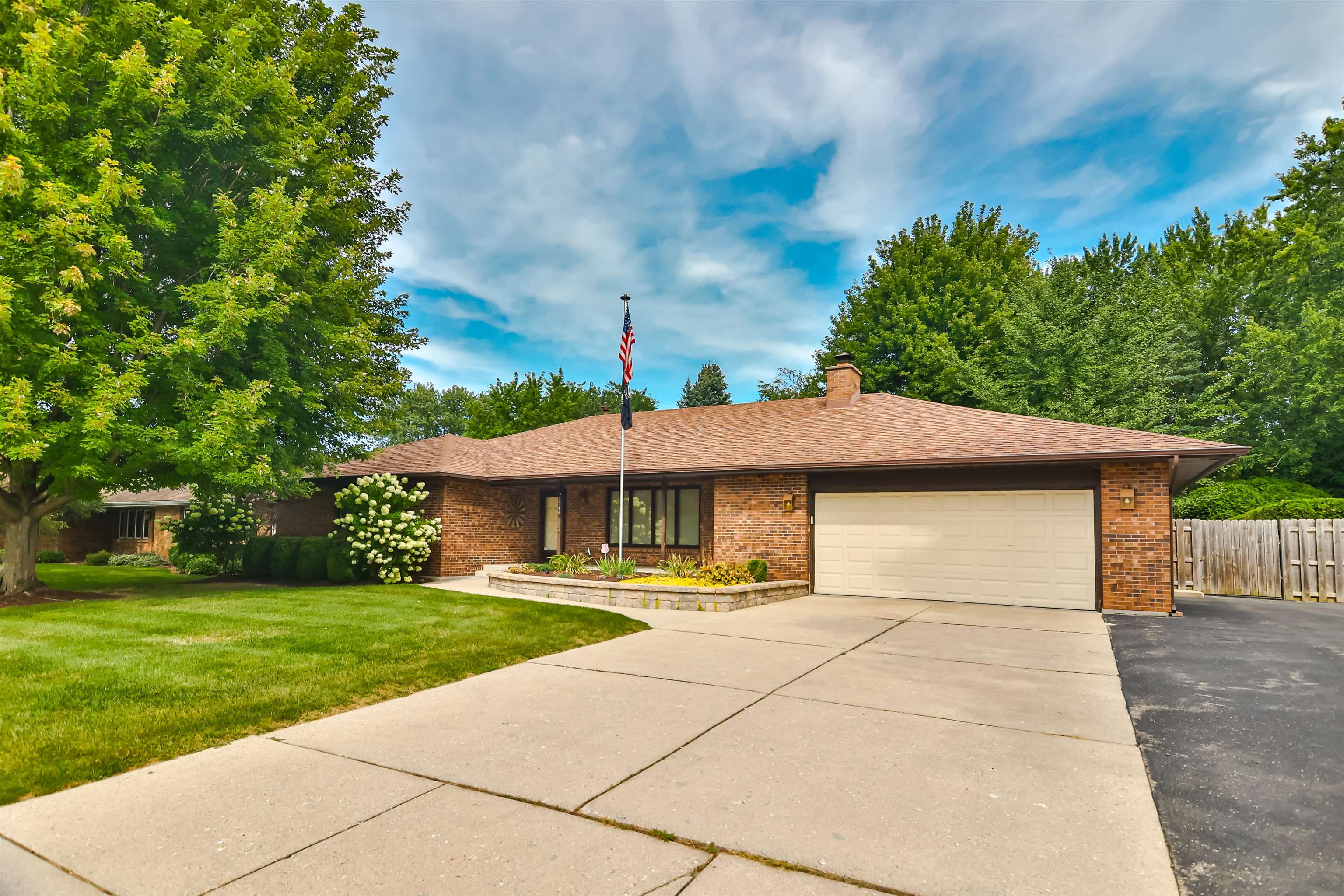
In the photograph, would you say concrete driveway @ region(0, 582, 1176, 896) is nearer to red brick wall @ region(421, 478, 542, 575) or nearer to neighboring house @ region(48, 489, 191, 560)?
red brick wall @ region(421, 478, 542, 575)

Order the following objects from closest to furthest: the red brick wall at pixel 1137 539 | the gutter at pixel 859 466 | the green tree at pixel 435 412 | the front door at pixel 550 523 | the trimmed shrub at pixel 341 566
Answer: the gutter at pixel 859 466
the red brick wall at pixel 1137 539
the trimmed shrub at pixel 341 566
the front door at pixel 550 523
the green tree at pixel 435 412

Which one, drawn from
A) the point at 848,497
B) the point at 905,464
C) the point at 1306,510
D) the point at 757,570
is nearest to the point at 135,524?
the point at 757,570

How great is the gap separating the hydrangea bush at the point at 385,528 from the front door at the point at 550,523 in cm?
371

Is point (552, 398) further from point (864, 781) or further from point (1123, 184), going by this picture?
point (864, 781)

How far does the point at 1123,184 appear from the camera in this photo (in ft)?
81.1

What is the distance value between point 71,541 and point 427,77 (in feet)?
79.0

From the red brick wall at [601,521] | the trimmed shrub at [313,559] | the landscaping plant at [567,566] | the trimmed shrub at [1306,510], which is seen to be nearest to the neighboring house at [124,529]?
the trimmed shrub at [313,559]

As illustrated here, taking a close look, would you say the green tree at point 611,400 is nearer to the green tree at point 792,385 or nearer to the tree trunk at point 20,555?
the green tree at point 792,385

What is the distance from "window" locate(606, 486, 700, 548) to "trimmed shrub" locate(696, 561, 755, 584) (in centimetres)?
283

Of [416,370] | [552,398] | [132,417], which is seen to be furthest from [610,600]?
[416,370]

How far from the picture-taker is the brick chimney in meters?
17.6

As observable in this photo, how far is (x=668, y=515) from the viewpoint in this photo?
16.7 meters

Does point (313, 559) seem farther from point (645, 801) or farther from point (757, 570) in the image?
point (645, 801)

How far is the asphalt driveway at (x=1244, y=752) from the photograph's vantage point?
2.92m
